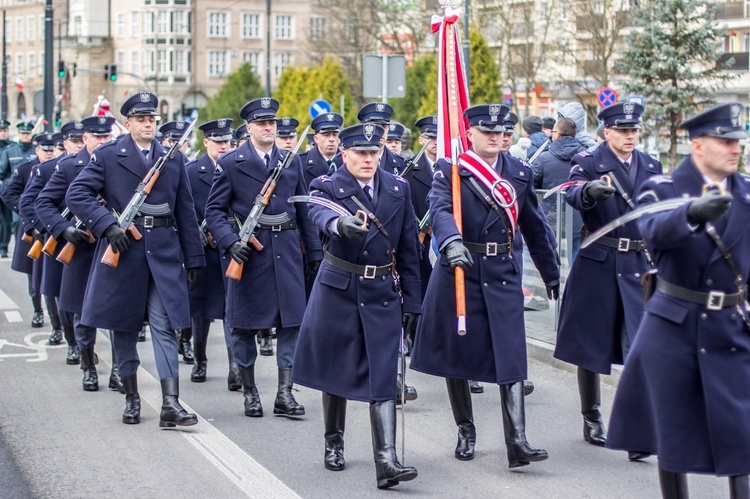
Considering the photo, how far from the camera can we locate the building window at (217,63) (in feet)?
352

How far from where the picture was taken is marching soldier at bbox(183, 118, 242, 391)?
35.5 ft

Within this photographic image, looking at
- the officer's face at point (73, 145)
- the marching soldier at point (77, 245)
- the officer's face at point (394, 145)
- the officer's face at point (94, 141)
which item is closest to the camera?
the marching soldier at point (77, 245)

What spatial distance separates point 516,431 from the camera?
753 centimetres

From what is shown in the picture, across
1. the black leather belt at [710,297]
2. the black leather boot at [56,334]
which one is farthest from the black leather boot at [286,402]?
the black leather boot at [56,334]

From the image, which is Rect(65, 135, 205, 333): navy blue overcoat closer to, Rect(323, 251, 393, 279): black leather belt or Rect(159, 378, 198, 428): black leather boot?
Rect(159, 378, 198, 428): black leather boot

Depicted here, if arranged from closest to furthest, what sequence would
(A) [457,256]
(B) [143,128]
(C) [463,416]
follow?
1. (A) [457,256]
2. (C) [463,416]
3. (B) [143,128]

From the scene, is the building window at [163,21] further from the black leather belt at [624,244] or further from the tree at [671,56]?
the black leather belt at [624,244]

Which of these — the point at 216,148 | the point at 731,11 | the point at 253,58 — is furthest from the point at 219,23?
the point at 216,148

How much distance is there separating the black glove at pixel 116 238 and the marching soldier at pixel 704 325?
412cm

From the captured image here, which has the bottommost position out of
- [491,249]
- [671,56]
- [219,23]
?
[491,249]

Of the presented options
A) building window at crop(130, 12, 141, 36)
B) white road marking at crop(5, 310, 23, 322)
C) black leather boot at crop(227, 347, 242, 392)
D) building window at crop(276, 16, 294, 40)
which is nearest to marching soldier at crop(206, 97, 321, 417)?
black leather boot at crop(227, 347, 242, 392)

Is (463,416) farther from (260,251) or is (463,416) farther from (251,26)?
(251,26)

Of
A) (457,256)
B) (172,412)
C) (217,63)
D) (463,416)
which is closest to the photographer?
(457,256)

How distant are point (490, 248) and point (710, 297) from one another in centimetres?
215
